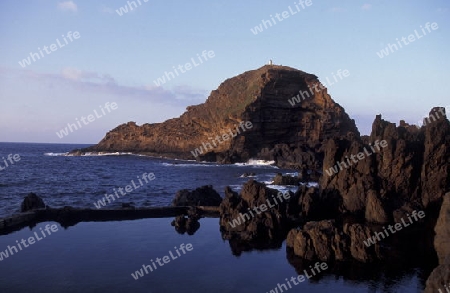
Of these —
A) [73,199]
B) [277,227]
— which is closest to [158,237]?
[277,227]

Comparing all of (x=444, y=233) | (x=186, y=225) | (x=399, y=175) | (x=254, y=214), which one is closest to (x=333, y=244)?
(x=444, y=233)

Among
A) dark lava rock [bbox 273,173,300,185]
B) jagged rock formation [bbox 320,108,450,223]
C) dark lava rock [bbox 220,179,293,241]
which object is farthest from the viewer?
dark lava rock [bbox 273,173,300,185]

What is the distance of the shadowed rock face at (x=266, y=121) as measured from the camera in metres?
103

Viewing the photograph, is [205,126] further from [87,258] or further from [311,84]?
[87,258]

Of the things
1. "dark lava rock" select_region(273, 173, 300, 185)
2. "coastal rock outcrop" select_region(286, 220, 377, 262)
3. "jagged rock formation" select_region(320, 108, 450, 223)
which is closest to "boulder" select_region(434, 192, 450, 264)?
"coastal rock outcrop" select_region(286, 220, 377, 262)

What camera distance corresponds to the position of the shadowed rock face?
338 feet

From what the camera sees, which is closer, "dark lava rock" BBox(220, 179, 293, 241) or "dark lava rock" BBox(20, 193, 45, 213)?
"dark lava rock" BBox(220, 179, 293, 241)

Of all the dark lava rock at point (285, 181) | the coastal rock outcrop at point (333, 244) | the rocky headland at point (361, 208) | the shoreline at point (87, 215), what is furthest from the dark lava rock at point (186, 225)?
the dark lava rock at point (285, 181)

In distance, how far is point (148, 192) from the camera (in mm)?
46781

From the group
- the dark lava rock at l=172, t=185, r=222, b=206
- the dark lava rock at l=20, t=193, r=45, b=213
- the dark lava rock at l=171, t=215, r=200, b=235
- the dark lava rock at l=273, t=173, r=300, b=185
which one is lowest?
the dark lava rock at l=273, t=173, r=300, b=185

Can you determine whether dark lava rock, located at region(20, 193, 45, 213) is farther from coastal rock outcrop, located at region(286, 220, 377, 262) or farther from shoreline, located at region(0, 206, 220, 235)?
coastal rock outcrop, located at region(286, 220, 377, 262)

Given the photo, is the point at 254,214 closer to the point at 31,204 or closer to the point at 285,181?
the point at 31,204

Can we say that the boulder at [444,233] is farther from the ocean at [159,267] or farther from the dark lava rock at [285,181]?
the dark lava rock at [285,181]

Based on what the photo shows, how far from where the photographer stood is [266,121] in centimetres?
10719
